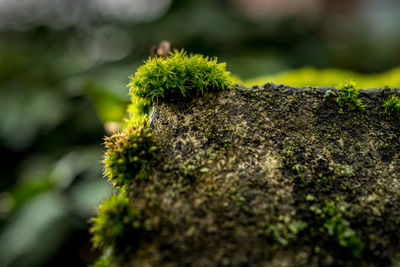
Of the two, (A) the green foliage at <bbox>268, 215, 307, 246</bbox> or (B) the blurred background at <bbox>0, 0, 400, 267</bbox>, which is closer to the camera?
(A) the green foliage at <bbox>268, 215, 307, 246</bbox>

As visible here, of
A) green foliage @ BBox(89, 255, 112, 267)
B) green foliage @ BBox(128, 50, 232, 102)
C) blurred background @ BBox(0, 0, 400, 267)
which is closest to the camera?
green foliage @ BBox(89, 255, 112, 267)

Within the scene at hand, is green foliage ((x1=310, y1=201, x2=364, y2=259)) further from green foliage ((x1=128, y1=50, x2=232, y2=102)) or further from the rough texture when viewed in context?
green foliage ((x1=128, y1=50, x2=232, y2=102))

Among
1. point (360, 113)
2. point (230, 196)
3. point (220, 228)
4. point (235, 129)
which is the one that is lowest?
point (220, 228)

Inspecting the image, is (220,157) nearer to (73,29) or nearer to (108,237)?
(108,237)

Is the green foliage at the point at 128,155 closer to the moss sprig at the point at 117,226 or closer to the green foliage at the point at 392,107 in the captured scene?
the moss sprig at the point at 117,226

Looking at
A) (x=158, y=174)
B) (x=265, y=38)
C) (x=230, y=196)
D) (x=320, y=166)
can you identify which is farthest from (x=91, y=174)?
(x=265, y=38)

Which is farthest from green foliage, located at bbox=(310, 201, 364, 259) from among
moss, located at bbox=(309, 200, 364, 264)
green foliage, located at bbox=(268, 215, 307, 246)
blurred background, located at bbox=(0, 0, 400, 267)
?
blurred background, located at bbox=(0, 0, 400, 267)

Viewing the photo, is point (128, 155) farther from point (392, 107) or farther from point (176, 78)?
point (392, 107)

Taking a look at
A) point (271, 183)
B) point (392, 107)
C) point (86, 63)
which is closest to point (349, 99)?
point (392, 107)

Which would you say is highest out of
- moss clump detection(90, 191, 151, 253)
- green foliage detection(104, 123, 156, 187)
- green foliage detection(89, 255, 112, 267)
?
green foliage detection(104, 123, 156, 187)
